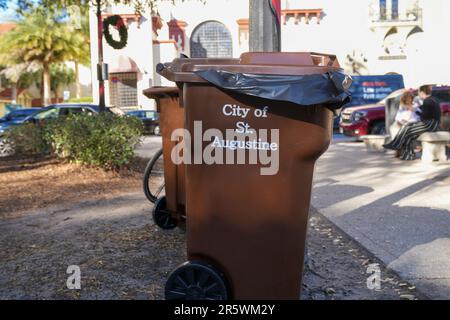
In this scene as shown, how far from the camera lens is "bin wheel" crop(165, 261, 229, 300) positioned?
324cm

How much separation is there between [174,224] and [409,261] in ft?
7.91

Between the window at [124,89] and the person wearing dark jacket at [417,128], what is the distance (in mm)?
22737

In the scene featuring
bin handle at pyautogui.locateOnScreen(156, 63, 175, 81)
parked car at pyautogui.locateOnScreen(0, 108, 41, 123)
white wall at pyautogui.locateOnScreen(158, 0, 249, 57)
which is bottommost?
parked car at pyautogui.locateOnScreen(0, 108, 41, 123)

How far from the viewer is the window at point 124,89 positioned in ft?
104

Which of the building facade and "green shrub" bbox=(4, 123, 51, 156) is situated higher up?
the building facade

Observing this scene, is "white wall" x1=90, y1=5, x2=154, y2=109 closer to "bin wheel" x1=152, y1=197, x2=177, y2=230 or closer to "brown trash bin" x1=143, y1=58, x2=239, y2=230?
"bin wheel" x1=152, y1=197, x2=177, y2=230

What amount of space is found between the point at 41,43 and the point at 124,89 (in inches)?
407

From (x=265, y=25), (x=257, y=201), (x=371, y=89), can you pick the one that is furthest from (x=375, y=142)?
(x=257, y=201)

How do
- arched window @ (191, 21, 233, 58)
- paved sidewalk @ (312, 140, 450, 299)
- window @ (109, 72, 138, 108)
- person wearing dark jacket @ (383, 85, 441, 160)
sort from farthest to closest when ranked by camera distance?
1. arched window @ (191, 21, 233, 58)
2. window @ (109, 72, 138, 108)
3. person wearing dark jacket @ (383, 85, 441, 160)
4. paved sidewalk @ (312, 140, 450, 299)

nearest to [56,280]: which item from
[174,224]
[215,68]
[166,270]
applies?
[166,270]

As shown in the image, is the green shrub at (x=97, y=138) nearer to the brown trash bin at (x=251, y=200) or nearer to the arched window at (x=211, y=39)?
the brown trash bin at (x=251, y=200)

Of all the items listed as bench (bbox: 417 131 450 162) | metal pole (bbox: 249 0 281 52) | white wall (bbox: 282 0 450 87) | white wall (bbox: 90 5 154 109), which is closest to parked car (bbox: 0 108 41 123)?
bench (bbox: 417 131 450 162)

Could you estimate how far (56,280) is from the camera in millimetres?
4020

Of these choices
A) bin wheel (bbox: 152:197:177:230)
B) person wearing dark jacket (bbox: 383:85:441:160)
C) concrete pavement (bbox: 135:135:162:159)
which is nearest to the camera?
bin wheel (bbox: 152:197:177:230)
